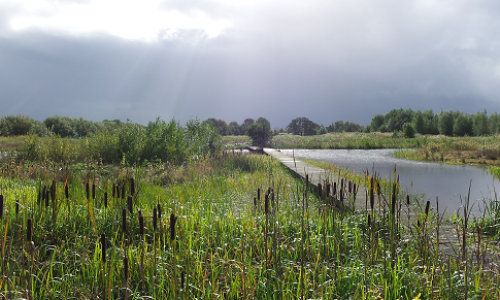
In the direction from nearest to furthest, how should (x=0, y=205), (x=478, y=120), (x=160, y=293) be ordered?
(x=0, y=205) < (x=160, y=293) < (x=478, y=120)

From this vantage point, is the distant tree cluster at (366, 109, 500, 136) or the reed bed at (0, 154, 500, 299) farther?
the distant tree cluster at (366, 109, 500, 136)

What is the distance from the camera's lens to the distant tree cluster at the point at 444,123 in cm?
3009

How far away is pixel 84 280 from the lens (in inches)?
81.7

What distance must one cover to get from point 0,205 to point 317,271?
1.92 m

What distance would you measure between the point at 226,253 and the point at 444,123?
4172 cm

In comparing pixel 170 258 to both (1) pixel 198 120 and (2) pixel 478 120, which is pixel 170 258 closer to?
(1) pixel 198 120

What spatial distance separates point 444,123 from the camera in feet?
119

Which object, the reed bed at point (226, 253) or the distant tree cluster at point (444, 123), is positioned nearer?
the reed bed at point (226, 253)

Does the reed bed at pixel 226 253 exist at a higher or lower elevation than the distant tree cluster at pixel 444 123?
lower

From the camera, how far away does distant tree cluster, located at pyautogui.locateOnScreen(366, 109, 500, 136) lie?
98.7ft

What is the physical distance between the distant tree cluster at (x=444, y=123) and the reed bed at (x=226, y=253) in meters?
28.9

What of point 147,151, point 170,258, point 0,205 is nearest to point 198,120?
point 147,151

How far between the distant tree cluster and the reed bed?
28870mm

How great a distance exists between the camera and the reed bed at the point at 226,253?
66.2 inches
